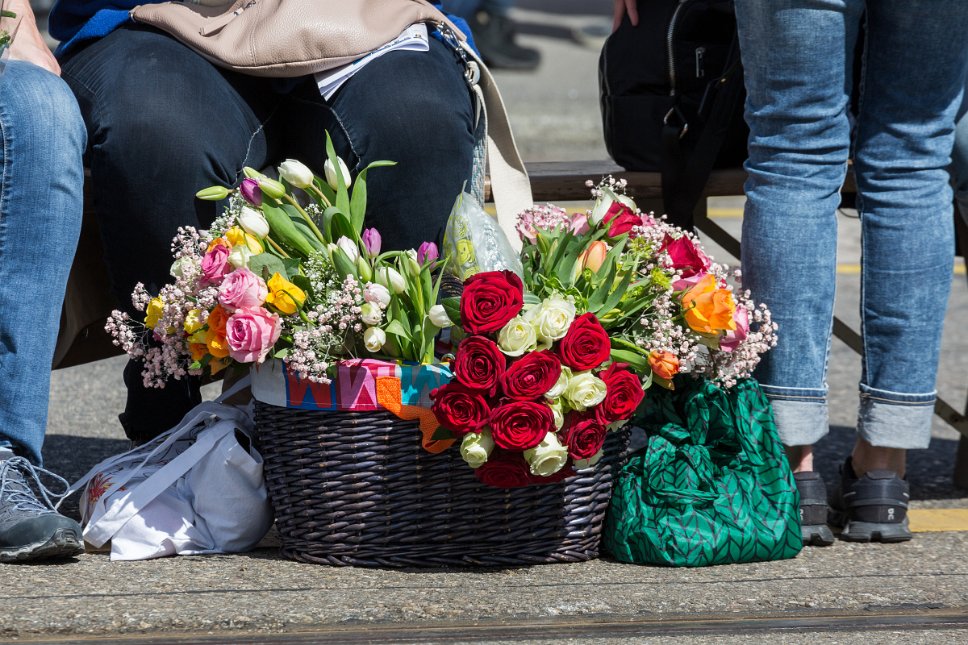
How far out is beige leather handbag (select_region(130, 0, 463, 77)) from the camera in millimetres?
2299

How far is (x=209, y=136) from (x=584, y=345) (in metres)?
0.82

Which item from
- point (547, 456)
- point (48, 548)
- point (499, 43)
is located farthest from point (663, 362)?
point (499, 43)

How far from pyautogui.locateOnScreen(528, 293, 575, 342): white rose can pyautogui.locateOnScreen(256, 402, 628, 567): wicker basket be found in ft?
0.86

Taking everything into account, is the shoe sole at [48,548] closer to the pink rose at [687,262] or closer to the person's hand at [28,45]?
the person's hand at [28,45]

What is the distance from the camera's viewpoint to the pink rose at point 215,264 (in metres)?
2.00

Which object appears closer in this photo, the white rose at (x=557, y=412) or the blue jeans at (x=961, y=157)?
the white rose at (x=557, y=412)

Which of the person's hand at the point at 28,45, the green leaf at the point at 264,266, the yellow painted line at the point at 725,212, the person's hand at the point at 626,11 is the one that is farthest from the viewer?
the yellow painted line at the point at 725,212

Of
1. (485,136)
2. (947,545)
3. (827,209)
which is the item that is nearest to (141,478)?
(485,136)

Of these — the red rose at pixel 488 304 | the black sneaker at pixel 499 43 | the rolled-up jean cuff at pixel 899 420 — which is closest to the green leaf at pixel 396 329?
the red rose at pixel 488 304

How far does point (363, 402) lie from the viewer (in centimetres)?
199

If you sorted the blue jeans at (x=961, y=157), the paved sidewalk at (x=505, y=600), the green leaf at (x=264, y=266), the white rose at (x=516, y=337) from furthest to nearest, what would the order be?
the blue jeans at (x=961, y=157) → the green leaf at (x=264, y=266) → the white rose at (x=516, y=337) → the paved sidewalk at (x=505, y=600)

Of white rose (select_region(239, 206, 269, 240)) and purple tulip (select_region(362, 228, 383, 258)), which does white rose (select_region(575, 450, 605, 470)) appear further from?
white rose (select_region(239, 206, 269, 240))

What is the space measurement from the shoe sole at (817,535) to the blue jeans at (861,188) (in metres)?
0.17

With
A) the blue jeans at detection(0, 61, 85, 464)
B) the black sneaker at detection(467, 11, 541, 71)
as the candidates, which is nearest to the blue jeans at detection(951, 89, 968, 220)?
the blue jeans at detection(0, 61, 85, 464)
